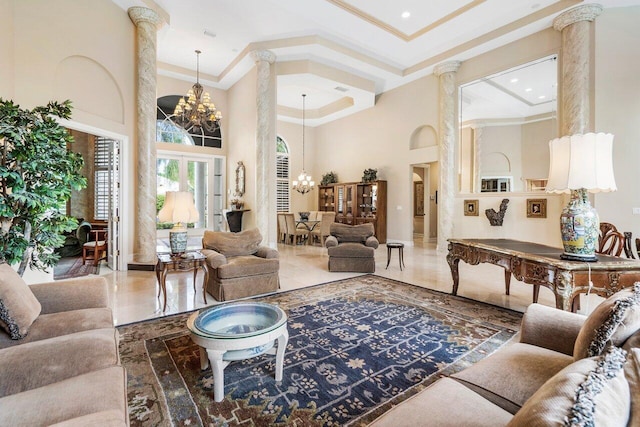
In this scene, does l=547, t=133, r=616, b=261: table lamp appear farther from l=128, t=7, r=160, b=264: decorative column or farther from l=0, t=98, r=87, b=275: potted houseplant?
l=128, t=7, r=160, b=264: decorative column

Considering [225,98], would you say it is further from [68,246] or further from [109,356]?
[109,356]

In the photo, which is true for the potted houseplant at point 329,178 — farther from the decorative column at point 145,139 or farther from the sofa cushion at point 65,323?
the sofa cushion at point 65,323

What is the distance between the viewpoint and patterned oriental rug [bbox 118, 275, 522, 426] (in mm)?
1813

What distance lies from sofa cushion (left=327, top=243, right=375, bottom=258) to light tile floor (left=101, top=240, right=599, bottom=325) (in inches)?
13.9

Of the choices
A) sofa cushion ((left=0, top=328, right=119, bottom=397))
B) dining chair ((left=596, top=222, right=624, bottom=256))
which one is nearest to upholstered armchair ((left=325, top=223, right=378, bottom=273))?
dining chair ((left=596, top=222, right=624, bottom=256))

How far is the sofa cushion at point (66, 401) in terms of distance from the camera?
44.2 inches

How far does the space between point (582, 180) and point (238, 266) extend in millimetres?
3740

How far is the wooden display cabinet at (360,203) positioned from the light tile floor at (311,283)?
8.60 feet

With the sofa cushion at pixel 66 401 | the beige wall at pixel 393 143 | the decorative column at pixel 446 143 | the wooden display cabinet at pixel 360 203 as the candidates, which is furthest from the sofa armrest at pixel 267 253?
the beige wall at pixel 393 143

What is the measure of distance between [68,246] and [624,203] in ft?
36.9

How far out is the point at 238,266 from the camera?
390 cm

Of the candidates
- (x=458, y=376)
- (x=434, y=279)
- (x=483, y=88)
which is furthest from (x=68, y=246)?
(x=483, y=88)

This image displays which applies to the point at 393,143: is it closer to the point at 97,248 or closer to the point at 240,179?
the point at 240,179

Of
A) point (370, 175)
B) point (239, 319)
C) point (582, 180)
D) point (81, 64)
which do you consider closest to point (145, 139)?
point (81, 64)
